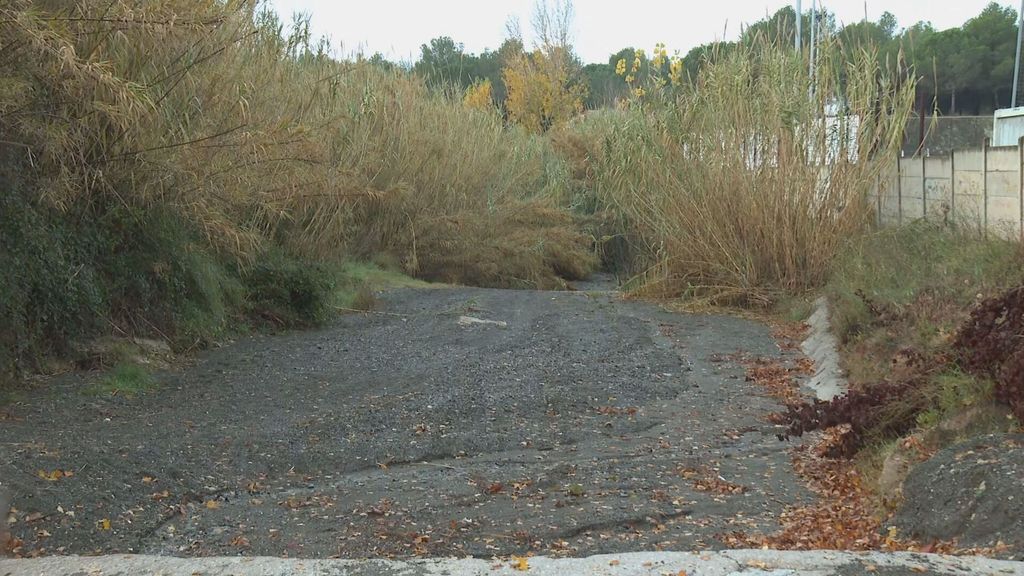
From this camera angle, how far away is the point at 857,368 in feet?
27.0

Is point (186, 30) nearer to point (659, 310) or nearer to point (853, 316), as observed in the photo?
point (853, 316)

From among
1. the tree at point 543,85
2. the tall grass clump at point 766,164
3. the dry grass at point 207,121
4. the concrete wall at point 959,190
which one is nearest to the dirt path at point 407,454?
the dry grass at point 207,121

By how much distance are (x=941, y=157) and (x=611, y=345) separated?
14.5 ft

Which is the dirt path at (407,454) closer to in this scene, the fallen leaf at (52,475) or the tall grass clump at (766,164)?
the fallen leaf at (52,475)

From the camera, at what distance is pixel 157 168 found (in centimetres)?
842

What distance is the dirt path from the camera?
4820 millimetres

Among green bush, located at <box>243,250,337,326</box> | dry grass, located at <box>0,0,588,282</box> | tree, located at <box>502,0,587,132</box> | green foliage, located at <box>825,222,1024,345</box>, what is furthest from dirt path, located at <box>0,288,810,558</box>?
tree, located at <box>502,0,587,132</box>

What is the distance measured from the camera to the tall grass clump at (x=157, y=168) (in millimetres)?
7270

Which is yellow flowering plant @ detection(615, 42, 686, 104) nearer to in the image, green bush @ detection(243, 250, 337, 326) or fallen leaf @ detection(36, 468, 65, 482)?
green bush @ detection(243, 250, 337, 326)

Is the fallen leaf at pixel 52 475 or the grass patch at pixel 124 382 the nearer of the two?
the fallen leaf at pixel 52 475

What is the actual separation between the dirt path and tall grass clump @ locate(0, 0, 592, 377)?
707 mm

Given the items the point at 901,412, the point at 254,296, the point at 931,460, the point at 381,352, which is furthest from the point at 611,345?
the point at 931,460

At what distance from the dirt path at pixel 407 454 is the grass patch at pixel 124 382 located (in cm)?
17

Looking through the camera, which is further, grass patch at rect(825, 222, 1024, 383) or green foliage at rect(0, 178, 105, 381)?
grass patch at rect(825, 222, 1024, 383)
